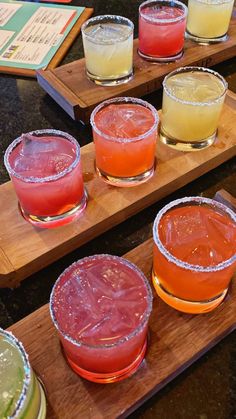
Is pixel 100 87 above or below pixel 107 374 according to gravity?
above

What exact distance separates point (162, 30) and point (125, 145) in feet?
1.50

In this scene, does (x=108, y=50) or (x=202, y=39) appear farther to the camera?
(x=202, y=39)

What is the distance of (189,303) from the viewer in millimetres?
691

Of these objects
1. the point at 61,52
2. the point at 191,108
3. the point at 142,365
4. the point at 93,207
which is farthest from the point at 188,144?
the point at 61,52

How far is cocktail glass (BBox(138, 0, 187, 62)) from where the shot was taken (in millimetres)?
1121

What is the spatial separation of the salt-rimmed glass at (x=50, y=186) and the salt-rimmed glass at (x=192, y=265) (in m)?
0.19

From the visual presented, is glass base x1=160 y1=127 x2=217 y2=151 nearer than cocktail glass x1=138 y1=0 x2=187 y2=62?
Yes

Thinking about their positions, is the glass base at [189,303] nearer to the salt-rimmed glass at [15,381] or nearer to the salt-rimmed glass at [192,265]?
the salt-rimmed glass at [192,265]

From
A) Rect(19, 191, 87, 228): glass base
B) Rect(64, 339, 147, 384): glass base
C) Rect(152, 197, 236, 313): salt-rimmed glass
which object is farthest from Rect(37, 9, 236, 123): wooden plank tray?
Rect(64, 339, 147, 384): glass base

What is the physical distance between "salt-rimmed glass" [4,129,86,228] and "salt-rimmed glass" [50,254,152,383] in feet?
0.58

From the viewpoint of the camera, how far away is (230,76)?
126 centimetres

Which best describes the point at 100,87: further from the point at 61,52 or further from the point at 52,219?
the point at 52,219

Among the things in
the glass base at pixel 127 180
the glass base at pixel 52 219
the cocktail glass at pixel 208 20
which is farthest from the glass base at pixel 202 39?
the glass base at pixel 52 219

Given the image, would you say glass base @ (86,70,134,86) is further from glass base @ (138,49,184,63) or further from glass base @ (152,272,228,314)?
glass base @ (152,272,228,314)
